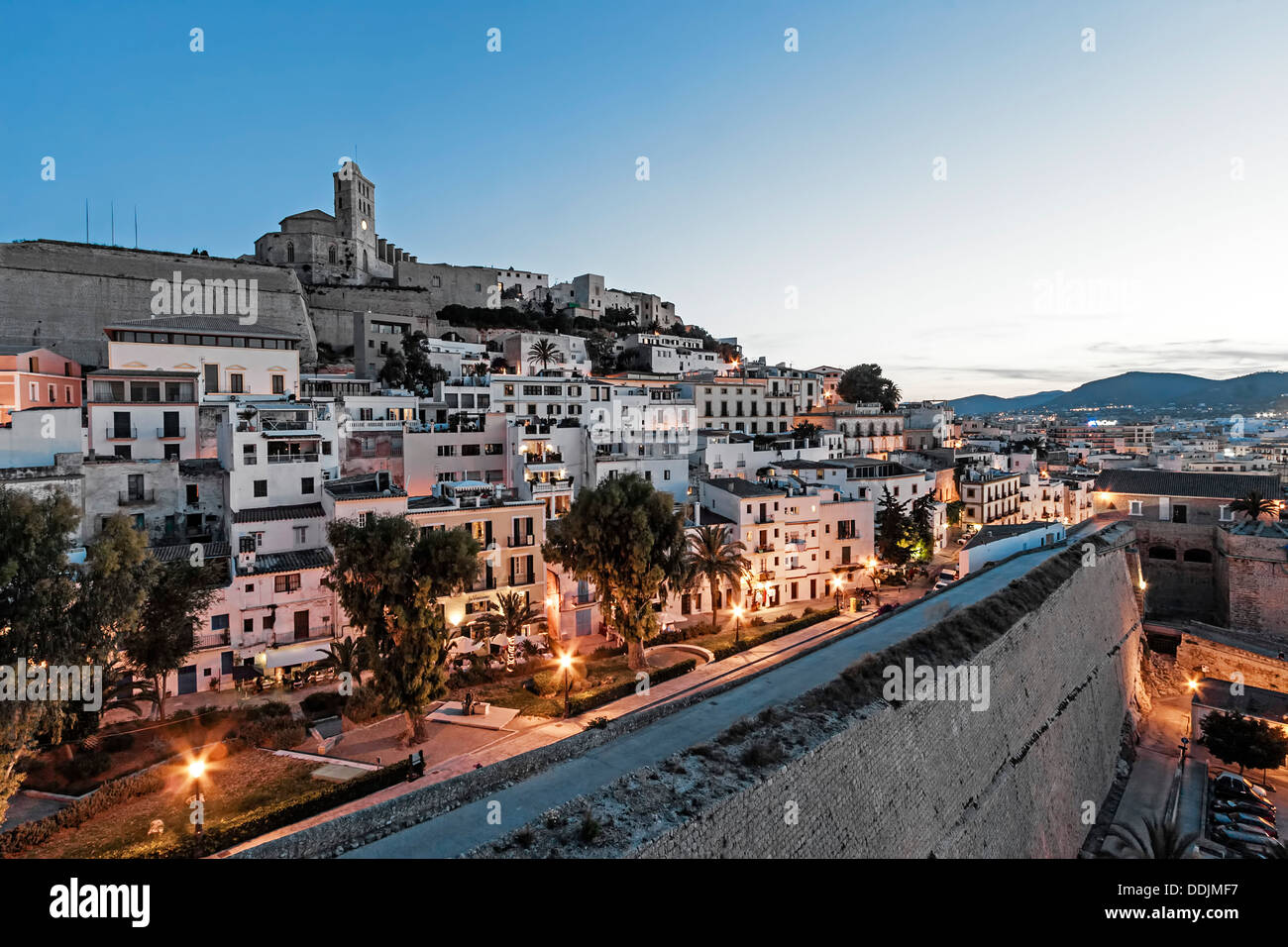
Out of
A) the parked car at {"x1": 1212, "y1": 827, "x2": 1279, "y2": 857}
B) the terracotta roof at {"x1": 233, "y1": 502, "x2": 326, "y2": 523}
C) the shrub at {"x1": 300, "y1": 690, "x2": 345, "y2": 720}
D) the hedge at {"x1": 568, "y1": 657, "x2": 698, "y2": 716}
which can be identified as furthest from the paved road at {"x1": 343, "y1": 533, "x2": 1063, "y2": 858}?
the terracotta roof at {"x1": 233, "y1": 502, "x2": 326, "y2": 523}

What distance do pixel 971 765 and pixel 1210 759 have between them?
1556 cm

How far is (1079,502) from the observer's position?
5100 cm

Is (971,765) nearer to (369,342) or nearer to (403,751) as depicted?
(403,751)

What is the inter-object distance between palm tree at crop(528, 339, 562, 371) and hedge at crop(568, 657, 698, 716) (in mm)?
37633

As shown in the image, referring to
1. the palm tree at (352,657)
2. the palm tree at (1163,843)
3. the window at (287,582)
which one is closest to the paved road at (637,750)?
the palm tree at (1163,843)

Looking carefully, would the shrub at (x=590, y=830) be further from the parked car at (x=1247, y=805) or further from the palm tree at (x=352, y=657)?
the parked car at (x=1247, y=805)

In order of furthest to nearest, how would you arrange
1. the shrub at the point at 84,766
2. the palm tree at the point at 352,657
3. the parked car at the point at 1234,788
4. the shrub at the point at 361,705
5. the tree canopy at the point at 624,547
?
the tree canopy at the point at 624,547, the parked car at the point at 1234,788, the shrub at the point at 361,705, the palm tree at the point at 352,657, the shrub at the point at 84,766

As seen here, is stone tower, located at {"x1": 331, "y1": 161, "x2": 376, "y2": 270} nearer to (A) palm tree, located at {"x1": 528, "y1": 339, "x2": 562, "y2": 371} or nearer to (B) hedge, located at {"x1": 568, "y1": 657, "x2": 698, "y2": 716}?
(A) palm tree, located at {"x1": 528, "y1": 339, "x2": 562, "y2": 371}

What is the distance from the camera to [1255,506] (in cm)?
3638

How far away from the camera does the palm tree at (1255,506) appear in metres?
36.4

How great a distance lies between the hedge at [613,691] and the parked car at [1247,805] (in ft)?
58.3

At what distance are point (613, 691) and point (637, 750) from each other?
31.2ft

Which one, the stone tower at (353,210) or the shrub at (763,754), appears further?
the stone tower at (353,210)
